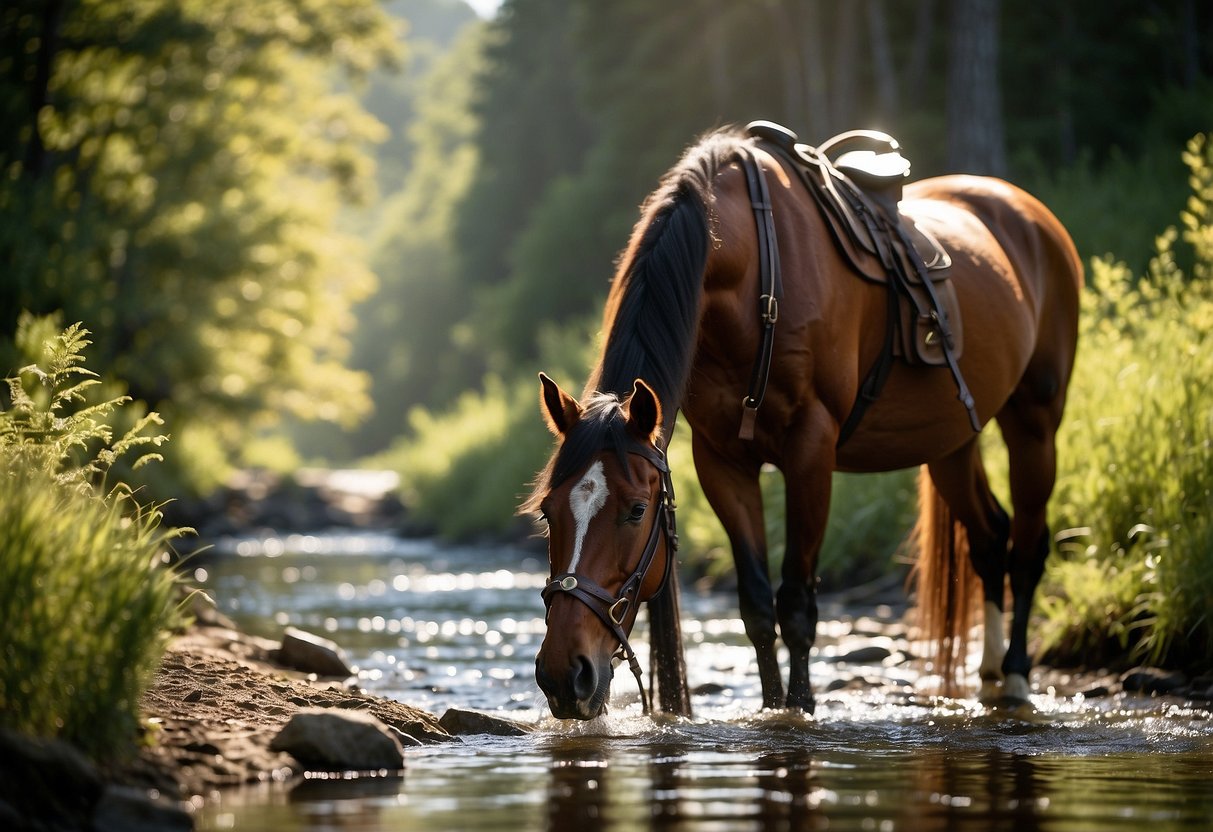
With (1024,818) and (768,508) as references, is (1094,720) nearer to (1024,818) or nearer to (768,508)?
(1024,818)

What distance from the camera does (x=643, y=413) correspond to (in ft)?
13.7

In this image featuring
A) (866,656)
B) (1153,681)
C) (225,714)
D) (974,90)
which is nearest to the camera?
(225,714)

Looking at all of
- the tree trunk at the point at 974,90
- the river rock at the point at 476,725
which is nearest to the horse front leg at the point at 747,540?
the river rock at the point at 476,725

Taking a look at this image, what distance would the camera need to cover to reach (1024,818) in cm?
350

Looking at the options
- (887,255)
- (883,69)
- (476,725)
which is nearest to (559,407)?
(476,725)

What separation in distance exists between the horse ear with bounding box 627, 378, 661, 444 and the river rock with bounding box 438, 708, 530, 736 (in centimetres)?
145

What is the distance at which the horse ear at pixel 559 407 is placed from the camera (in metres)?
4.27

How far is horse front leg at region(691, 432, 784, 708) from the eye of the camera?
17.4 feet

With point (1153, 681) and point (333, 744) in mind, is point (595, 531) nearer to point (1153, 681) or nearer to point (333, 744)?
point (333, 744)

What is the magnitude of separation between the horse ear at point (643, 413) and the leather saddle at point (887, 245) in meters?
1.58

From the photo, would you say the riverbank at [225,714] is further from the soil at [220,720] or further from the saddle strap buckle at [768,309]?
the saddle strap buckle at [768,309]

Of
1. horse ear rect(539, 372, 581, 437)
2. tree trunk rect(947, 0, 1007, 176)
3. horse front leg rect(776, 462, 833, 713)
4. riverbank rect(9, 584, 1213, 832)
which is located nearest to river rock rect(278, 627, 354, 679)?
riverbank rect(9, 584, 1213, 832)

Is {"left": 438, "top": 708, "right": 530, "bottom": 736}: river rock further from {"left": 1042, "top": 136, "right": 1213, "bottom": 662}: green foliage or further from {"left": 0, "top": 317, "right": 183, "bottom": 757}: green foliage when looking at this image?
{"left": 1042, "top": 136, "right": 1213, "bottom": 662}: green foliage

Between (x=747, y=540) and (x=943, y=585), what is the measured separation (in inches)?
80.0
